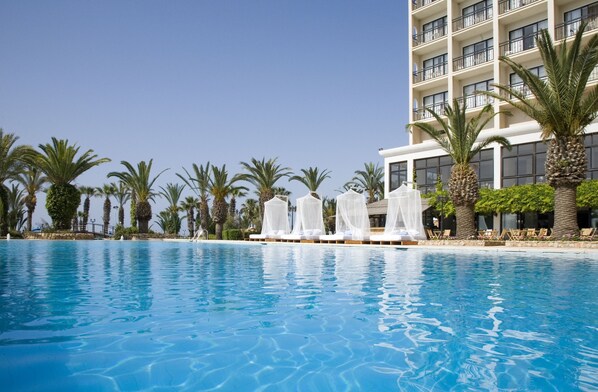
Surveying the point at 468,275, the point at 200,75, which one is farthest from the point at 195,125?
the point at 468,275

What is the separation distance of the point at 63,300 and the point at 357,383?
539 centimetres

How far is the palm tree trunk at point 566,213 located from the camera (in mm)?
18906

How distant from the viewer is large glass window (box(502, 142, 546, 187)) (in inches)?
1064

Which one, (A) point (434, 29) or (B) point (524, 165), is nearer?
(B) point (524, 165)

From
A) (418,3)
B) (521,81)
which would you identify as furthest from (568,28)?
(418,3)

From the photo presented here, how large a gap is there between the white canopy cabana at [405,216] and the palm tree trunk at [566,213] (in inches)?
257

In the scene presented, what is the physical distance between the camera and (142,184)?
4262 centimetres

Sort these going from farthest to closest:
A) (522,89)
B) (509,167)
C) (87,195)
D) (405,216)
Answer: (87,195) < (522,89) < (509,167) < (405,216)

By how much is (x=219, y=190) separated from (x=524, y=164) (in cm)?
2438

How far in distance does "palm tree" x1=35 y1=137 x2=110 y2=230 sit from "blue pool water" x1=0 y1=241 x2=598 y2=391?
97.4 ft

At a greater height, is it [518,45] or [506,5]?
[506,5]

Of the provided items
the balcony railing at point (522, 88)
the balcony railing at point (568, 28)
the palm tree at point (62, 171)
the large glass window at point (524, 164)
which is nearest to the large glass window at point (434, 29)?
the balcony railing at point (522, 88)

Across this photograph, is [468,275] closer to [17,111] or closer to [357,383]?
[357,383]

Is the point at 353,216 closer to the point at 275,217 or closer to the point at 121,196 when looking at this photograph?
the point at 275,217
